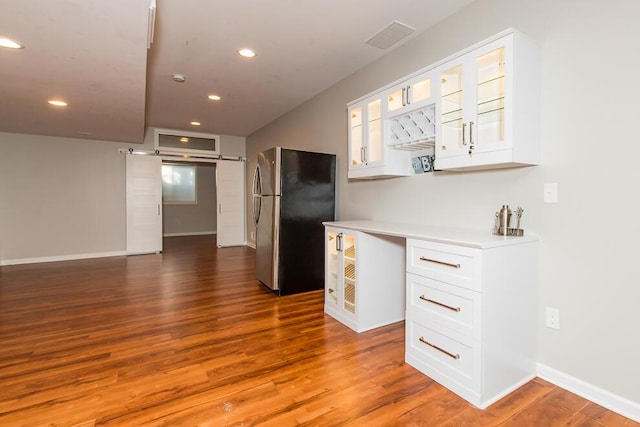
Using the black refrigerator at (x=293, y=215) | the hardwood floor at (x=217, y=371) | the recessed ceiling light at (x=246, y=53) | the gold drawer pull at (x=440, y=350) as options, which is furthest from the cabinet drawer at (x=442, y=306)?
the recessed ceiling light at (x=246, y=53)

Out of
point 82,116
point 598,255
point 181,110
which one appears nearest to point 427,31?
point 598,255

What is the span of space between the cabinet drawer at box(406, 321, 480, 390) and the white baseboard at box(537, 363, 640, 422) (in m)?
0.62

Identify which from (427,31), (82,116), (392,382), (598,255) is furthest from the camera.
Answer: (82,116)

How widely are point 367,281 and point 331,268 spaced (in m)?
0.54

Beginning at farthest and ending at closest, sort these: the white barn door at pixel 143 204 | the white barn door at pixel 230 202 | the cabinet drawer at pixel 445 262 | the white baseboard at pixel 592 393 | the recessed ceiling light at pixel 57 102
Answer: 1. the white barn door at pixel 230 202
2. the white barn door at pixel 143 204
3. the recessed ceiling light at pixel 57 102
4. the cabinet drawer at pixel 445 262
5. the white baseboard at pixel 592 393

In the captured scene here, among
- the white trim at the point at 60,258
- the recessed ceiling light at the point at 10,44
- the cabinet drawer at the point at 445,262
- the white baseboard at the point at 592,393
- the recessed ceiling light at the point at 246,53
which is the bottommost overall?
the white baseboard at the point at 592,393

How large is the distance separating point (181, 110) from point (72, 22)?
3270 mm


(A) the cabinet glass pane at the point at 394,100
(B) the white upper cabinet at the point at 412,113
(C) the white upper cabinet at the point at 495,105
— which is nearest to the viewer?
(C) the white upper cabinet at the point at 495,105

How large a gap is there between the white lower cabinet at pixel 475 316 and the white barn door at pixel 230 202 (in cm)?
588

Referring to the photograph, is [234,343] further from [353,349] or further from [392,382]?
[392,382]

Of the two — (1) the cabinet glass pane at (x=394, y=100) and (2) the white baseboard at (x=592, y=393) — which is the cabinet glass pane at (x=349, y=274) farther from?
(2) the white baseboard at (x=592, y=393)

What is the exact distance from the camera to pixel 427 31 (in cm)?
281

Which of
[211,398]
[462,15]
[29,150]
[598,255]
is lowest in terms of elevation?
[211,398]

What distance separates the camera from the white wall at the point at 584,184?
1682mm
